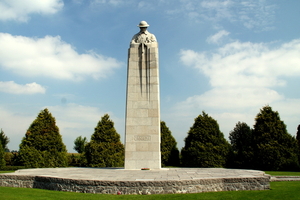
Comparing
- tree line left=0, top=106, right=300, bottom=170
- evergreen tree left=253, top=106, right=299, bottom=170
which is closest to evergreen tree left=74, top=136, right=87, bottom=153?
tree line left=0, top=106, right=300, bottom=170

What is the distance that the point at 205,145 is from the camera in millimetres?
23781

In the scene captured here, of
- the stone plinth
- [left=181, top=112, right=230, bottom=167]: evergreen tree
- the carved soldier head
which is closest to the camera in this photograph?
the stone plinth

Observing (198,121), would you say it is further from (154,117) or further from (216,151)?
(154,117)

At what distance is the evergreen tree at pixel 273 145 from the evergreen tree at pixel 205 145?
2.89 metres

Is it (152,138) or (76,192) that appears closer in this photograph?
(76,192)

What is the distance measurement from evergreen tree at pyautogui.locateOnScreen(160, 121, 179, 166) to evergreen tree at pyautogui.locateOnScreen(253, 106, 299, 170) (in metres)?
7.56

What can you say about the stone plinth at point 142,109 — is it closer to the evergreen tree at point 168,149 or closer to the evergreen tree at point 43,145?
the evergreen tree at point 168,149

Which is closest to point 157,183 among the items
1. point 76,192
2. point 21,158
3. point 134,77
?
point 76,192

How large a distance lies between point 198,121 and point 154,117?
35.3ft

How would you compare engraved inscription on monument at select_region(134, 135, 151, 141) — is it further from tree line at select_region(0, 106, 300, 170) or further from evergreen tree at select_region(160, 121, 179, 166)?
evergreen tree at select_region(160, 121, 179, 166)

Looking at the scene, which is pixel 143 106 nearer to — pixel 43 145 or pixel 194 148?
pixel 194 148

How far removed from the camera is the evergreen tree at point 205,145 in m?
23.2

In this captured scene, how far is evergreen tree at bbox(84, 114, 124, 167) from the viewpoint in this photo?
76.4 ft

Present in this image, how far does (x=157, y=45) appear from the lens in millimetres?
16422
